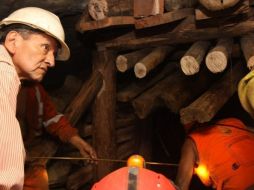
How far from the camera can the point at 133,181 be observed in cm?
275

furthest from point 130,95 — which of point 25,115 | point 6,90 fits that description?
point 6,90

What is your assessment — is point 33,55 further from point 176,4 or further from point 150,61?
point 176,4

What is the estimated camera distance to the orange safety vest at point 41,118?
4494 mm

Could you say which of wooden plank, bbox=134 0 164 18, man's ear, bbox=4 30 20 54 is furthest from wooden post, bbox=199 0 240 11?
man's ear, bbox=4 30 20 54

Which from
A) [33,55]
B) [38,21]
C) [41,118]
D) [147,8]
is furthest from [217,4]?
[41,118]

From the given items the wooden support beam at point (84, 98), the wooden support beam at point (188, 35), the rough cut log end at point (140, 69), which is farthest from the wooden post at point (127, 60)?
the wooden support beam at point (84, 98)

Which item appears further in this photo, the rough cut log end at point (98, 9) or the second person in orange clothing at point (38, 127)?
the rough cut log end at point (98, 9)

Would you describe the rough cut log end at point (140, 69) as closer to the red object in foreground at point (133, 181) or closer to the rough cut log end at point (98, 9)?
the rough cut log end at point (98, 9)

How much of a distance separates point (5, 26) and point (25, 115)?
4.85 ft

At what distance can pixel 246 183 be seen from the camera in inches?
156

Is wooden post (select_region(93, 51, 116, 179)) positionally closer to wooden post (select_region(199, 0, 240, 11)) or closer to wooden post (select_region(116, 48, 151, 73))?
wooden post (select_region(116, 48, 151, 73))

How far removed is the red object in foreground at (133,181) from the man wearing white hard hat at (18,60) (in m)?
0.65

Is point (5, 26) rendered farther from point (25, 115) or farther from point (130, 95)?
point (130, 95)

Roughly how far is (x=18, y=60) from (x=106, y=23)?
1628mm
